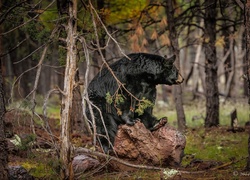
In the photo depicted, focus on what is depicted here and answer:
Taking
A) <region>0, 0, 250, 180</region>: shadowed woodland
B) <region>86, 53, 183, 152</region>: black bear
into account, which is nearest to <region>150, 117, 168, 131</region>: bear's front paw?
<region>86, 53, 183, 152</region>: black bear

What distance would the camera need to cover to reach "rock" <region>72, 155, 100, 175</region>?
285 inches

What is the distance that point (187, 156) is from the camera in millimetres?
9242

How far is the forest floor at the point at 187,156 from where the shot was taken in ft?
21.0

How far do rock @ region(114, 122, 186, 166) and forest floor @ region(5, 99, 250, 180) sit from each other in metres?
0.23

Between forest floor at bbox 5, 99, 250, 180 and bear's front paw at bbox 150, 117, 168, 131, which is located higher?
bear's front paw at bbox 150, 117, 168, 131

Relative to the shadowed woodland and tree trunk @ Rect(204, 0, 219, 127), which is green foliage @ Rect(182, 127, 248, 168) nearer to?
the shadowed woodland

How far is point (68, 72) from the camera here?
18.8 ft

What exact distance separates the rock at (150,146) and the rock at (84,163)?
516mm

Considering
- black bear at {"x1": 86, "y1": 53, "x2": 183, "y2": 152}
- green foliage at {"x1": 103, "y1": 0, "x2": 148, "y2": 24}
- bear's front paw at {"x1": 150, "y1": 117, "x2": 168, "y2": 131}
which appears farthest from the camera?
green foliage at {"x1": 103, "y1": 0, "x2": 148, "y2": 24}

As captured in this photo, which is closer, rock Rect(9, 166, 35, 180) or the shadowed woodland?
the shadowed woodland

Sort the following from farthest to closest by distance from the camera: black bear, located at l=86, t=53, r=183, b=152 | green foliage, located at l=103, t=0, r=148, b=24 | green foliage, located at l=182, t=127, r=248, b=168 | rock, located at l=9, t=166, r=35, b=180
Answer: green foliage, located at l=103, t=0, r=148, b=24
green foliage, located at l=182, t=127, r=248, b=168
black bear, located at l=86, t=53, r=183, b=152
rock, located at l=9, t=166, r=35, b=180

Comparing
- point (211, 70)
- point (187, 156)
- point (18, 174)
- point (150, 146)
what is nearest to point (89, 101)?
point (18, 174)

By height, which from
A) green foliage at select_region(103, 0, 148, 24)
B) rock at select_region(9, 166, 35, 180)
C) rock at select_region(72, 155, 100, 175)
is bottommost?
rock at select_region(72, 155, 100, 175)

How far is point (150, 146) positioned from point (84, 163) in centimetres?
127
